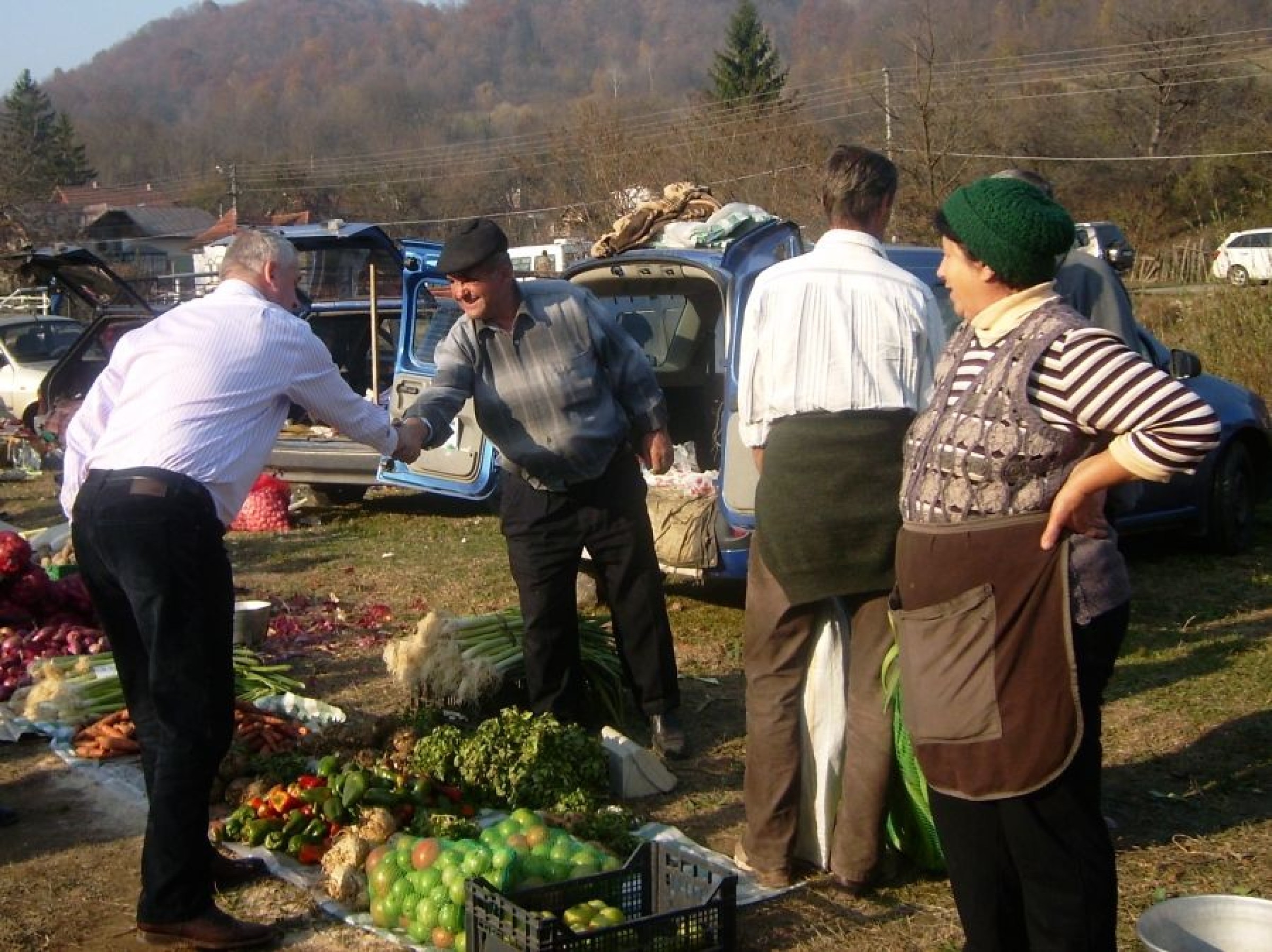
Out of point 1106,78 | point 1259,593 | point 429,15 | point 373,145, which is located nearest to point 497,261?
point 1259,593

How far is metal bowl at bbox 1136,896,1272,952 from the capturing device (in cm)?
338

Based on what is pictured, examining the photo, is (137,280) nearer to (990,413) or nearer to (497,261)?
(497,261)

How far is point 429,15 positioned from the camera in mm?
124250

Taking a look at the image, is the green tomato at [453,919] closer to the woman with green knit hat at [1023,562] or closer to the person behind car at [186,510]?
the person behind car at [186,510]

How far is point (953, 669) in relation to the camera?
2.97 meters

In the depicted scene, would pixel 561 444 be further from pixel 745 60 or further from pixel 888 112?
pixel 745 60

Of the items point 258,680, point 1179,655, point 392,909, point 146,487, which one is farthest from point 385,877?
point 1179,655

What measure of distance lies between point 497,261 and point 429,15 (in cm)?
12637

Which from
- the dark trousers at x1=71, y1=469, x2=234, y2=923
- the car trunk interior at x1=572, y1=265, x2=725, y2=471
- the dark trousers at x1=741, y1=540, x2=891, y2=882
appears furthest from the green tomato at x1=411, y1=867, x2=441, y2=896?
the car trunk interior at x1=572, y1=265, x2=725, y2=471

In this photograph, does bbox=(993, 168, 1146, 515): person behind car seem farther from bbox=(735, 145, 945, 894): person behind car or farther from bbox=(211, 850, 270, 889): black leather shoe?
bbox=(211, 850, 270, 889): black leather shoe

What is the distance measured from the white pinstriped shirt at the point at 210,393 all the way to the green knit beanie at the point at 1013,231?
2.05 meters

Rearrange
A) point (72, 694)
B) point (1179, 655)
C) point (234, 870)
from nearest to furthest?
point (234, 870)
point (72, 694)
point (1179, 655)

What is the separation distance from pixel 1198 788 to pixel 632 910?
7.78 feet

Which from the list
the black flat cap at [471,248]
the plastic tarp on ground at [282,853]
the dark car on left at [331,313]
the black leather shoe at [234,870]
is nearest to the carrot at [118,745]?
the plastic tarp on ground at [282,853]
